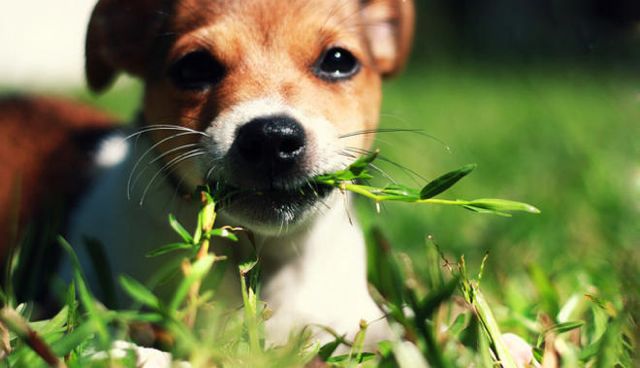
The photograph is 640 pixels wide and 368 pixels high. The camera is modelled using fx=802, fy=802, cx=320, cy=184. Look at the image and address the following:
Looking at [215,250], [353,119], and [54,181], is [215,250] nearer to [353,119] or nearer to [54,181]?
[353,119]

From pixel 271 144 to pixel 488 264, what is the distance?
1400 millimetres

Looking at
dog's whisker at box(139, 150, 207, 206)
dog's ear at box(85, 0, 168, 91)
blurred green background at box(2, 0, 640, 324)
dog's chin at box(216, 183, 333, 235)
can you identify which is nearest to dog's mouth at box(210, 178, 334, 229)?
dog's chin at box(216, 183, 333, 235)

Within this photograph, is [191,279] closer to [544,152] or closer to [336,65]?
[336,65]

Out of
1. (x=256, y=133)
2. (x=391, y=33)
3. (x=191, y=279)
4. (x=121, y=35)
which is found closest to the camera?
(x=191, y=279)

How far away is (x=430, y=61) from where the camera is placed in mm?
11547

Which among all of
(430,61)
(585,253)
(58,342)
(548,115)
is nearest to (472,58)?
(430,61)

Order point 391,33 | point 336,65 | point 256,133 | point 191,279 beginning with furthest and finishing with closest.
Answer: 1. point 391,33
2. point 336,65
3. point 256,133
4. point 191,279

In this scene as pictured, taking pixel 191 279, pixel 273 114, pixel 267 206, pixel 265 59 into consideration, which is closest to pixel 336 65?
pixel 265 59

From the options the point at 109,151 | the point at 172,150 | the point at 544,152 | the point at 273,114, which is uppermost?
the point at 273,114

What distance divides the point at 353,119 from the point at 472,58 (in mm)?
9208

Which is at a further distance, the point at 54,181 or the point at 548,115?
the point at 548,115

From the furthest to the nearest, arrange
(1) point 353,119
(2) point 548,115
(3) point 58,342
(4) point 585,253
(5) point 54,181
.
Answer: (2) point 548,115 < (5) point 54,181 < (4) point 585,253 < (1) point 353,119 < (3) point 58,342

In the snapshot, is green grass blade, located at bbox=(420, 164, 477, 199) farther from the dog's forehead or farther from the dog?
the dog's forehead

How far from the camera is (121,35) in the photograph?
3314 millimetres
